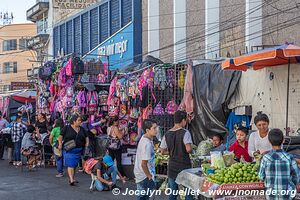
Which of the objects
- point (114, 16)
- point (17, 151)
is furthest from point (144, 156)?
point (114, 16)

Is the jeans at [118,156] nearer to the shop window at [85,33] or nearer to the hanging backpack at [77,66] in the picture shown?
the hanging backpack at [77,66]

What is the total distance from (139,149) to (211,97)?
5.10m

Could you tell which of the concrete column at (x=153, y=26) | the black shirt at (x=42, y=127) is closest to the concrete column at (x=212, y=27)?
the concrete column at (x=153, y=26)

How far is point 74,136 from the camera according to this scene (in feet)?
39.8

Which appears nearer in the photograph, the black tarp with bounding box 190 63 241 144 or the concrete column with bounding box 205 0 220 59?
the black tarp with bounding box 190 63 241 144

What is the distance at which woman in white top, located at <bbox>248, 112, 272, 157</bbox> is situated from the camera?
24.6 ft

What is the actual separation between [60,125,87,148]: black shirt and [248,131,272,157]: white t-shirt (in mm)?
5340

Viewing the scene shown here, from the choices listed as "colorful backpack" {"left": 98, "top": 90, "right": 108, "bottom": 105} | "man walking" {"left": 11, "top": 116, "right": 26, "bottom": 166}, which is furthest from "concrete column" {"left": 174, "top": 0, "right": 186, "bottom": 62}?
"man walking" {"left": 11, "top": 116, "right": 26, "bottom": 166}

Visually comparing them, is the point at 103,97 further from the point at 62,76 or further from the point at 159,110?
the point at 159,110

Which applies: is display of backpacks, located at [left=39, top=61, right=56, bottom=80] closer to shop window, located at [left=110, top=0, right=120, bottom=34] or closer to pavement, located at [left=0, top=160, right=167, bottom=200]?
pavement, located at [left=0, top=160, right=167, bottom=200]

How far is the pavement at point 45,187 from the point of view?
10.9m

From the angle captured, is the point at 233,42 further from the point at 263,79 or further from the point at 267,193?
the point at 267,193

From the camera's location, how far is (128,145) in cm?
1338

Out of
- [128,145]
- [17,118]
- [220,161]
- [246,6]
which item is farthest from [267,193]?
[246,6]
